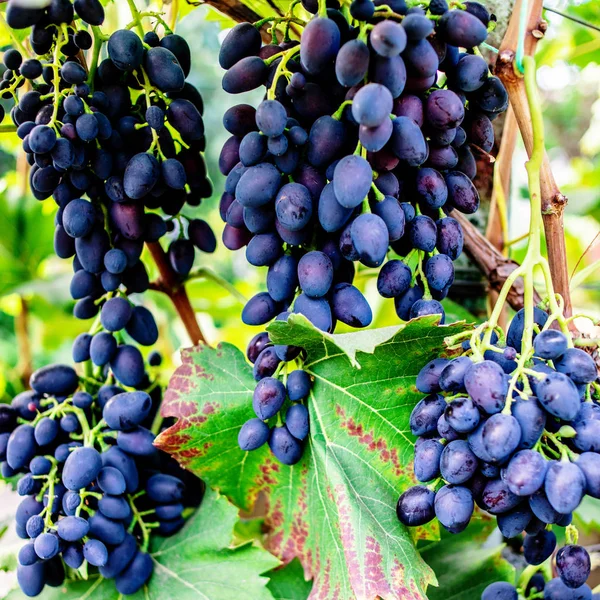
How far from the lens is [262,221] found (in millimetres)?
665

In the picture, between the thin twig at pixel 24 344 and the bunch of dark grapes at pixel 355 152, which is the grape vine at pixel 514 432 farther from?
the thin twig at pixel 24 344

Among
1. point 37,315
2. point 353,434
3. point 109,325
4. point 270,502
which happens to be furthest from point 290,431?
point 37,315

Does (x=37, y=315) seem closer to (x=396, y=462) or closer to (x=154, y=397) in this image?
(x=154, y=397)

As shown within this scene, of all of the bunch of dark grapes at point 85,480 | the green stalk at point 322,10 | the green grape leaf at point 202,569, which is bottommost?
the green grape leaf at point 202,569

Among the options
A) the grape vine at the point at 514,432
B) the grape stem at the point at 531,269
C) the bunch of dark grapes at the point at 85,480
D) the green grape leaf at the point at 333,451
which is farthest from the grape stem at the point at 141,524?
the grape stem at the point at 531,269

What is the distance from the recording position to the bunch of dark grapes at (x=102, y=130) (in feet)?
2.33

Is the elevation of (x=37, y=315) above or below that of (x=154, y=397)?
below

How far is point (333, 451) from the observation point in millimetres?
731

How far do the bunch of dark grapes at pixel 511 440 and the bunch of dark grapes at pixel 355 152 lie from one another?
0.11 m

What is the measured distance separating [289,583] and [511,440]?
0.53 m

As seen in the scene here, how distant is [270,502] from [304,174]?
448mm

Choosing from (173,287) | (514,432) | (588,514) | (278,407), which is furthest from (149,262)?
(588,514)

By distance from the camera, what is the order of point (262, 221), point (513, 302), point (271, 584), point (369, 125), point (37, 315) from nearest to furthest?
1. point (369, 125)
2. point (262, 221)
3. point (513, 302)
4. point (271, 584)
5. point (37, 315)

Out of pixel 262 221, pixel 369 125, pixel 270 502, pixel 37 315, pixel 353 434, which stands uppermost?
pixel 369 125
